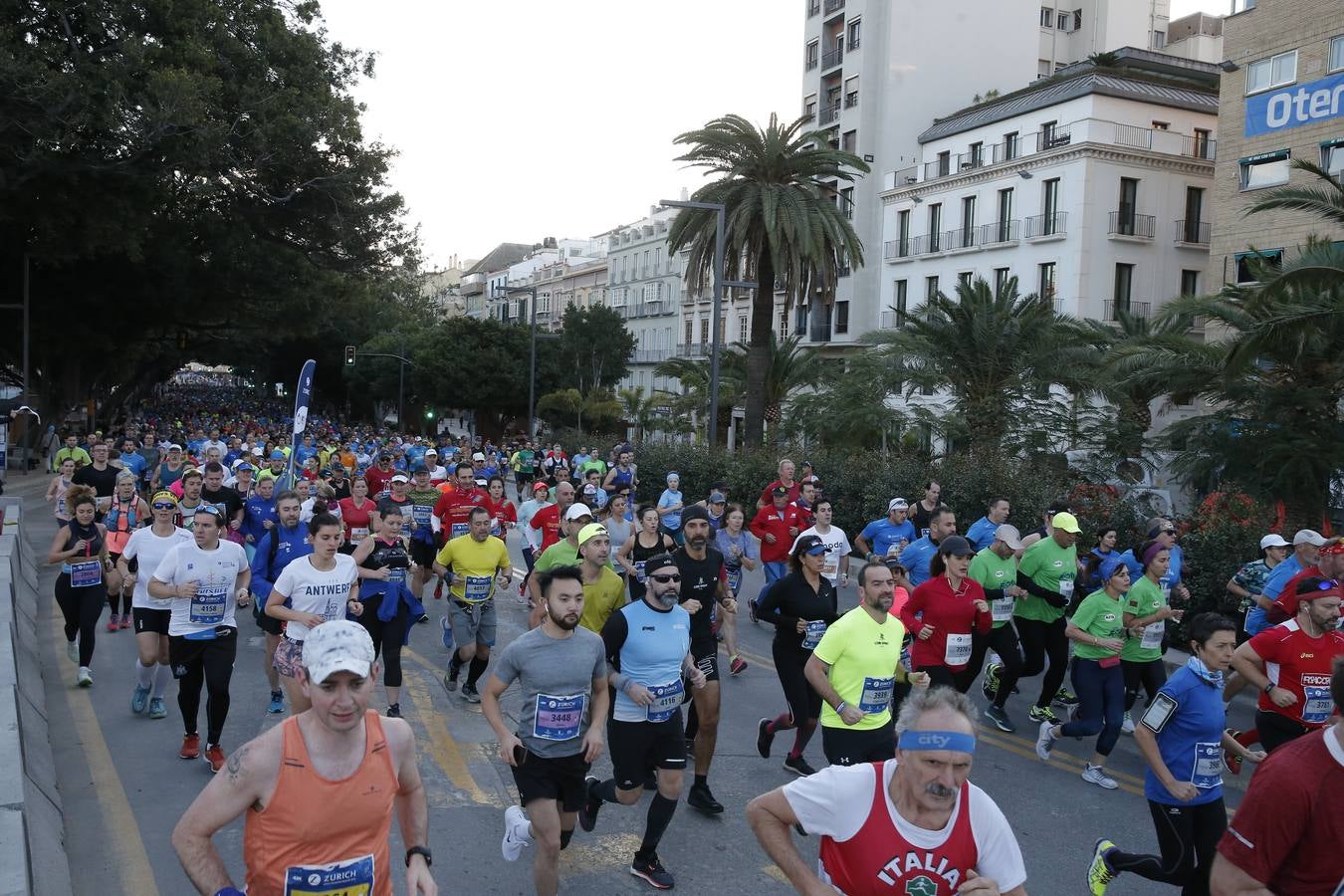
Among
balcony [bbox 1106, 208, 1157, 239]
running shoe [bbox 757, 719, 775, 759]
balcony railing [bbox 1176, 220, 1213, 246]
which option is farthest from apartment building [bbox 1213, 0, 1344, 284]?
running shoe [bbox 757, 719, 775, 759]

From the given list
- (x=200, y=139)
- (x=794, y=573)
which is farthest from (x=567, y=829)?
(x=200, y=139)

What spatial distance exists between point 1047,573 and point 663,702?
14.7 ft

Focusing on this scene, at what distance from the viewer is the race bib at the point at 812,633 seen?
7.41 meters

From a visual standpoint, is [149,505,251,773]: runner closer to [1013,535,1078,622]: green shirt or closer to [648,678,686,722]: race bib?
[648,678,686,722]: race bib

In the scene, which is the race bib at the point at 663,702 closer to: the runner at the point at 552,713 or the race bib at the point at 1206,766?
the runner at the point at 552,713

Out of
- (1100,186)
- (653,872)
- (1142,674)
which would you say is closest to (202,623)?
(653,872)

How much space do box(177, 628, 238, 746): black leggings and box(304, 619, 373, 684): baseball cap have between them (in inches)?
178

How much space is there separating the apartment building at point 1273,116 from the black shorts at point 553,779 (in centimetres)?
2816

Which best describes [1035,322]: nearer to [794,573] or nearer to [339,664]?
[794,573]

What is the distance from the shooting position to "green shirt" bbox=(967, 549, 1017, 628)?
355 inches

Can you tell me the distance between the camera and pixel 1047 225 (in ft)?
130

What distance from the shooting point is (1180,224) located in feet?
131

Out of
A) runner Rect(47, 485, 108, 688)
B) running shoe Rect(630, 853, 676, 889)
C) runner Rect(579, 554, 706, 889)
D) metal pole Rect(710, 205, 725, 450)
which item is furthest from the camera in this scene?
metal pole Rect(710, 205, 725, 450)

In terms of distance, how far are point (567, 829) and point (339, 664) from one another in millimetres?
2964
